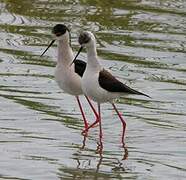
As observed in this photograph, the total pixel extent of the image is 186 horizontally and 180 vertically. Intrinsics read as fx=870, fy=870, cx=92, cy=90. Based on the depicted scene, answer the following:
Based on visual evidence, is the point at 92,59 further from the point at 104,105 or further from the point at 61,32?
the point at 104,105

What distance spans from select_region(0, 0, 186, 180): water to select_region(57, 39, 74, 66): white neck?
82 centimetres

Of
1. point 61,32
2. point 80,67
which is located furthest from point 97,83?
point 61,32

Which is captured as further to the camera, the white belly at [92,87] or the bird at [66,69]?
the bird at [66,69]

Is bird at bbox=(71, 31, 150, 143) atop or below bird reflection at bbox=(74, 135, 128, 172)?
atop

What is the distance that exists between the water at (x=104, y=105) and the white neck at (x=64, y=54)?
818mm

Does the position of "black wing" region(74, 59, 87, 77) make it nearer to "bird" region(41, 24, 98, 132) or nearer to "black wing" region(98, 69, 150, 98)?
"bird" region(41, 24, 98, 132)

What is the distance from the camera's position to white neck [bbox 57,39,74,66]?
11227 millimetres

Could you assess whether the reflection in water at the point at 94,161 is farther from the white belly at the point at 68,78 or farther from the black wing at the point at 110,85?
the white belly at the point at 68,78

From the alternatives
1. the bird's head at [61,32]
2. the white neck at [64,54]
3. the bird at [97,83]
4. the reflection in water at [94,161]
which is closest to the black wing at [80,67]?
the white neck at [64,54]

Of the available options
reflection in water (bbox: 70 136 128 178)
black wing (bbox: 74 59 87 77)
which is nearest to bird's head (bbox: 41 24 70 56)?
black wing (bbox: 74 59 87 77)

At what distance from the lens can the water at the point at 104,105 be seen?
9539mm

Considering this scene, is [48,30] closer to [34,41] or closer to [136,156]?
[34,41]

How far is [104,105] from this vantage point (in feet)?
41.2

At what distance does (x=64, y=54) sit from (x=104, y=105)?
1.54m
